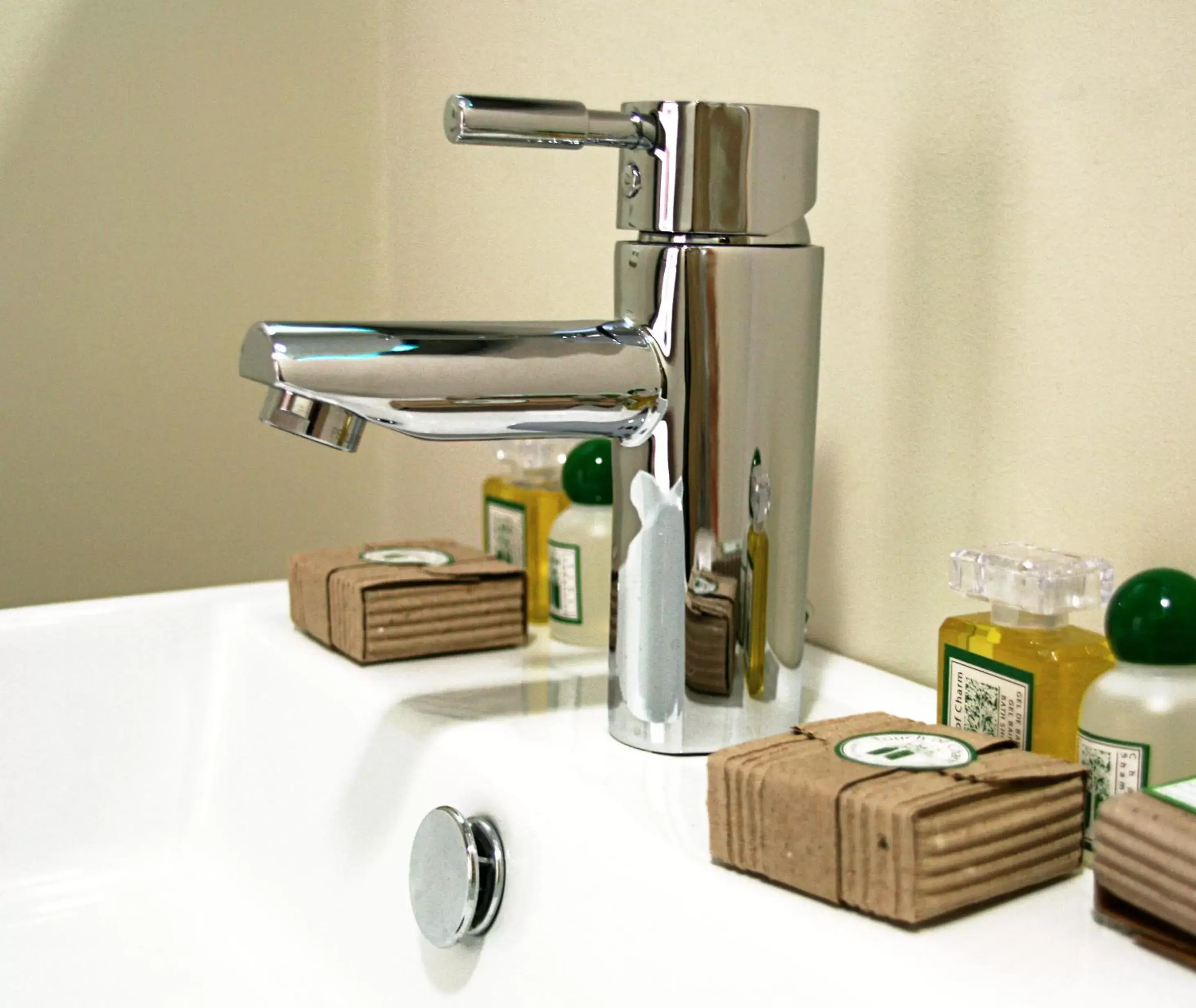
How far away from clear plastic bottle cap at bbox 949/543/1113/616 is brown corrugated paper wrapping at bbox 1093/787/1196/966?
0.34 ft

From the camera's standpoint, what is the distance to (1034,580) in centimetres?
47

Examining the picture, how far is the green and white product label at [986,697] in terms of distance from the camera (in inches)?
18.3

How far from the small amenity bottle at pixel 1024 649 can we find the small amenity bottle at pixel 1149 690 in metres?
0.03

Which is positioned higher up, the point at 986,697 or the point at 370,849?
the point at 986,697

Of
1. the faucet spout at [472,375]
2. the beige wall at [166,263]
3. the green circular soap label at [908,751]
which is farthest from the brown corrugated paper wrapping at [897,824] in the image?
the beige wall at [166,263]

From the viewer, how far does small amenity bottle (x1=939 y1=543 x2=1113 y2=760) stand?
0.46 m

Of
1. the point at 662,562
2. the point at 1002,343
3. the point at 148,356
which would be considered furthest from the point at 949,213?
the point at 148,356

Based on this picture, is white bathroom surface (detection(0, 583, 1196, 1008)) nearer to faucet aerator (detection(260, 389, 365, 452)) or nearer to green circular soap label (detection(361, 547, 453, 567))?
green circular soap label (detection(361, 547, 453, 567))

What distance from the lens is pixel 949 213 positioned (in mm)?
579

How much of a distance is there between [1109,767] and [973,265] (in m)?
0.23

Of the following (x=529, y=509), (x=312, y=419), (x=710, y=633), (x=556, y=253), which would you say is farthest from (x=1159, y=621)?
(x=556, y=253)

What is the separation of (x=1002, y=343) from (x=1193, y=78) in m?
0.12

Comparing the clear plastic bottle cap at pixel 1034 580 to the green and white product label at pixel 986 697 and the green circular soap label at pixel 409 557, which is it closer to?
the green and white product label at pixel 986 697

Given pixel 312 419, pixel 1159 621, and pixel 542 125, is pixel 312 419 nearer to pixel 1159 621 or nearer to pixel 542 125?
pixel 542 125
